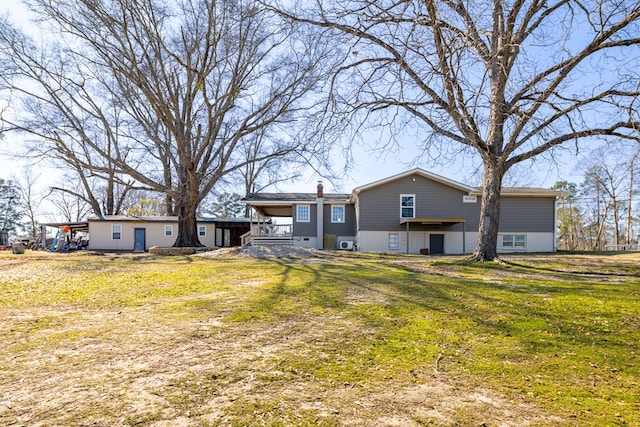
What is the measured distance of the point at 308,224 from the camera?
80.8ft

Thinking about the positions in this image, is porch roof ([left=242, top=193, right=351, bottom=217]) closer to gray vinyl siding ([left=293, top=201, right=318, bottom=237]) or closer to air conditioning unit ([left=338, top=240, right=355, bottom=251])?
gray vinyl siding ([left=293, top=201, right=318, bottom=237])

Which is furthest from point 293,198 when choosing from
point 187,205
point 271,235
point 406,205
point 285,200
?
point 406,205

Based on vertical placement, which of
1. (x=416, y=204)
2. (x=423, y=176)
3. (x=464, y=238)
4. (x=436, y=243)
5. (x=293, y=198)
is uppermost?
(x=423, y=176)

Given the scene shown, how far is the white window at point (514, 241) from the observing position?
77.5 feet

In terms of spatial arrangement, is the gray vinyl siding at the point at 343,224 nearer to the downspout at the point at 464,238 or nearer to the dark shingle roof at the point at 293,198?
the dark shingle roof at the point at 293,198

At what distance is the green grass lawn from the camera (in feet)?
8.21

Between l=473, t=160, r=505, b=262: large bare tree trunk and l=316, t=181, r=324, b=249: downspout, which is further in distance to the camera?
l=316, t=181, r=324, b=249: downspout

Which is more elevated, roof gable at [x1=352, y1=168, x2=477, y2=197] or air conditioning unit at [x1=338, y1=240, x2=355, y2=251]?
roof gable at [x1=352, y1=168, x2=477, y2=197]

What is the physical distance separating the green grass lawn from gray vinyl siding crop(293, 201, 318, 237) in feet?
57.2

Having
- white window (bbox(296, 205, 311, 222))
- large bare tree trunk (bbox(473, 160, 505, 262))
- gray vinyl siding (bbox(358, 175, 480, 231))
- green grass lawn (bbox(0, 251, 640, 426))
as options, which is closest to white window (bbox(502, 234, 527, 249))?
gray vinyl siding (bbox(358, 175, 480, 231))

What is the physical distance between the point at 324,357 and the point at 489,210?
9.76 m

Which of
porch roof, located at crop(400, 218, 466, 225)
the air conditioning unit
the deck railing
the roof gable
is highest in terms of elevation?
the roof gable

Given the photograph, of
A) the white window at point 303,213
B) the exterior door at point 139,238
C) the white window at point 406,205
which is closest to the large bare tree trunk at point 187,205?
the white window at point 303,213

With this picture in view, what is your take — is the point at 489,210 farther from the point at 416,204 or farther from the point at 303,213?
the point at 303,213
